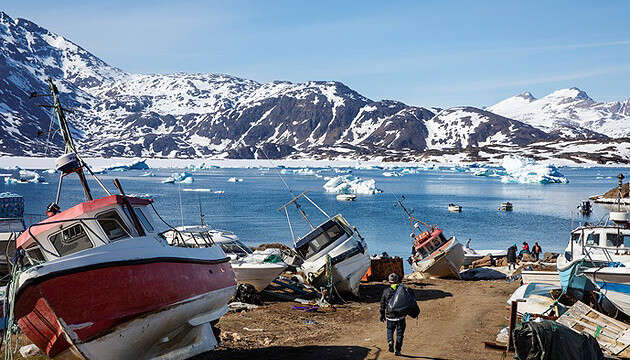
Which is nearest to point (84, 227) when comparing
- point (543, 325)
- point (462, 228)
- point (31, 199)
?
point (543, 325)

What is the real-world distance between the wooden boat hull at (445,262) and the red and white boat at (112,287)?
1408 centimetres

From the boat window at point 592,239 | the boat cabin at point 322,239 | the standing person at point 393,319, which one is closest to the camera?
the standing person at point 393,319

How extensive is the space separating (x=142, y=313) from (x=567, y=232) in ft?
164

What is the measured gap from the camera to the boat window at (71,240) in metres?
12.6

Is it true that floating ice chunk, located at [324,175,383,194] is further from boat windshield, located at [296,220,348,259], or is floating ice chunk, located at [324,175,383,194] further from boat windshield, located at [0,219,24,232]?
boat windshield, located at [0,219,24,232]

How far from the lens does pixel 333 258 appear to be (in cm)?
2098

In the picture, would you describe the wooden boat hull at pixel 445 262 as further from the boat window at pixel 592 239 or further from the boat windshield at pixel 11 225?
the boat windshield at pixel 11 225

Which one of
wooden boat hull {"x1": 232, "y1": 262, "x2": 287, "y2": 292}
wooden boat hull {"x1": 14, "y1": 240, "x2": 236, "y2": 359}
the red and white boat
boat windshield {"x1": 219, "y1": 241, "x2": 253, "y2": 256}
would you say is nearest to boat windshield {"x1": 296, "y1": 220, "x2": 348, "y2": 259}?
wooden boat hull {"x1": 232, "y1": 262, "x2": 287, "y2": 292}

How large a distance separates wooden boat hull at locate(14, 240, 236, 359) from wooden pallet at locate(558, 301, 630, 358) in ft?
28.7

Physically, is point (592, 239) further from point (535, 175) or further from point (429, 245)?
point (535, 175)

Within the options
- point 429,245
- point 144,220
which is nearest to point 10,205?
point 144,220

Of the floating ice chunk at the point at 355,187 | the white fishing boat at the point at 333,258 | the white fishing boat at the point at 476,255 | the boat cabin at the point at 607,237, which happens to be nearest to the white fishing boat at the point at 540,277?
the boat cabin at the point at 607,237

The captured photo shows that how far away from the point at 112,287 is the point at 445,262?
18.0 m

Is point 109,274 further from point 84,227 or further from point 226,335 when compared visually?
point 226,335
